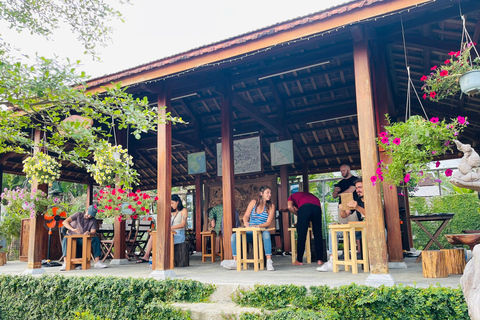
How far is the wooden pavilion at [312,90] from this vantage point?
13.9ft

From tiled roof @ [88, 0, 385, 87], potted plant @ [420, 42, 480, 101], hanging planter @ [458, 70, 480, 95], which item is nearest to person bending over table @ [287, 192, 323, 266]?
potted plant @ [420, 42, 480, 101]

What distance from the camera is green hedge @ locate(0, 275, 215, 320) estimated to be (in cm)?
439

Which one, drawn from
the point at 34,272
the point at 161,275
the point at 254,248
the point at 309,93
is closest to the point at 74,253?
the point at 34,272

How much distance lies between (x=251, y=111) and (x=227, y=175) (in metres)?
1.62

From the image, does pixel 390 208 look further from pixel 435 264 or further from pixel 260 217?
A: pixel 260 217

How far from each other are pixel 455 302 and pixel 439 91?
2273mm

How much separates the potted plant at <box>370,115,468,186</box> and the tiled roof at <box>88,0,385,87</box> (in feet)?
4.50

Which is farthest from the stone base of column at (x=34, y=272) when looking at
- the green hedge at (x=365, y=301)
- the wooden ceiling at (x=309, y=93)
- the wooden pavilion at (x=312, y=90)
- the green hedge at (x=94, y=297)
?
the green hedge at (x=365, y=301)

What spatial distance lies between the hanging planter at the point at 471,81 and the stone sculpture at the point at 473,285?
180 centimetres

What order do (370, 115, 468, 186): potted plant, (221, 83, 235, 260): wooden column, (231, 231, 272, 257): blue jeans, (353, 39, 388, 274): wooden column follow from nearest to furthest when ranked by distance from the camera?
(370, 115, 468, 186): potted plant → (353, 39, 388, 274): wooden column → (231, 231, 272, 257): blue jeans → (221, 83, 235, 260): wooden column

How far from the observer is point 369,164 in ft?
13.8

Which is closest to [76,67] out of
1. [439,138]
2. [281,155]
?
[439,138]

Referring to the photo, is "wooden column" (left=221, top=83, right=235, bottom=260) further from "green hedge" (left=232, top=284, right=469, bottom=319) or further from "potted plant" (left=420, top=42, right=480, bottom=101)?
"potted plant" (left=420, top=42, right=480, bottom=101)

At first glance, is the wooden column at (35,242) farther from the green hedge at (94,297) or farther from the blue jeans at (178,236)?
the blue jeans at (178,236)
